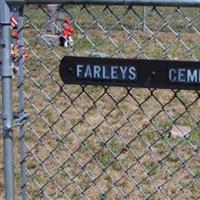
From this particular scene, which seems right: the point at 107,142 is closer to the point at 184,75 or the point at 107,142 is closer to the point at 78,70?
the point at 78,70

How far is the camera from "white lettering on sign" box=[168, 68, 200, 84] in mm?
2168

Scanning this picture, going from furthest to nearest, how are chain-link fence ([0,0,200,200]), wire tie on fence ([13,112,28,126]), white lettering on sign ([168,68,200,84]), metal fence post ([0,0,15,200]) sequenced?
chain-link fence ([0,0,200,200]), wire tie on fence ([13,112,28,126]), metal fence post ([0,0,15,200]), white lettering on sign ([168,68,200,84])

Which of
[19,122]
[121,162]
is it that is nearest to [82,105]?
[121,162]

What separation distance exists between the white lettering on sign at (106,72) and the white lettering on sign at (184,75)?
142 mm

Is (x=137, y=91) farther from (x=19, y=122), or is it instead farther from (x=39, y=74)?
(x=19, y=122)

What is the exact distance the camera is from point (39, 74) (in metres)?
6.76

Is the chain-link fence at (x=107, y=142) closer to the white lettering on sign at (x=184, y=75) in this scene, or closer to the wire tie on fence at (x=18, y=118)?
the wire tie on fence at (x=18, y=118)

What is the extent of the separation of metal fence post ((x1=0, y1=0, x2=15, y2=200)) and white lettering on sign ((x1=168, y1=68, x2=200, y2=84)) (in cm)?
63

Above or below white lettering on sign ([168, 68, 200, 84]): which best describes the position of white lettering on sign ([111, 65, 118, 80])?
above

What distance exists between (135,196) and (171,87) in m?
1.74

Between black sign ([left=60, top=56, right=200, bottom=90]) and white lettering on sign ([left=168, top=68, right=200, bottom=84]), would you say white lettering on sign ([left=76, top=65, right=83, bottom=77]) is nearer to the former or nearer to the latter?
black sign ([left=60, top=56, right=200, bottom=90])

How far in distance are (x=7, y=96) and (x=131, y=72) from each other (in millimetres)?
505

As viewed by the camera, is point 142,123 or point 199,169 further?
point 142,123

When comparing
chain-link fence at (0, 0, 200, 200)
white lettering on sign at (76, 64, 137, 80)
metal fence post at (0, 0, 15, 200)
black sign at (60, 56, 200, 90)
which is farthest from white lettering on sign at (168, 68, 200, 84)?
metal fence post at (0, 0, 15, 200)
